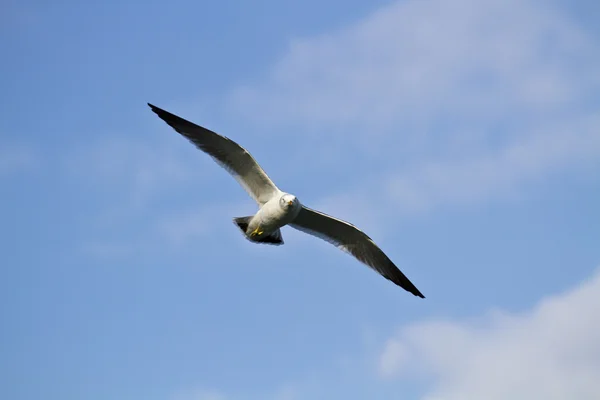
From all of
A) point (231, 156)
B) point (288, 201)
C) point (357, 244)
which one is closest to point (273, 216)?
point (288, 201)

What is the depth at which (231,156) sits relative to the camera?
21266 millimetres

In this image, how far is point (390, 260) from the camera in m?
22.6

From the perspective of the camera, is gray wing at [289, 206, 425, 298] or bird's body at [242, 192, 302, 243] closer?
bird's body at [242, 192, 302, 243]

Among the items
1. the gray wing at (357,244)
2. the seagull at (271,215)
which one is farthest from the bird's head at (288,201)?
the gray wing at (357,244)

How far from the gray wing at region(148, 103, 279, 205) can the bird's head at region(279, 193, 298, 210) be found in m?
0.66

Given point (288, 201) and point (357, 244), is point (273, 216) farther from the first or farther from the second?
point (357, 244)

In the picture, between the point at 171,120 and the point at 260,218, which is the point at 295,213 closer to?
the point at 260,218

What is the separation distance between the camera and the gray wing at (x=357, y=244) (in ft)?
73.4

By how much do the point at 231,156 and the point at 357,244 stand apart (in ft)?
13.9

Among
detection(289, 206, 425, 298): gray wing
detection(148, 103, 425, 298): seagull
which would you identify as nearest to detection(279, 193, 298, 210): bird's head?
detection(148, 103, 425, 298): seagull

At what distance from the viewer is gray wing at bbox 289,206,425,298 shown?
2236 centimetres

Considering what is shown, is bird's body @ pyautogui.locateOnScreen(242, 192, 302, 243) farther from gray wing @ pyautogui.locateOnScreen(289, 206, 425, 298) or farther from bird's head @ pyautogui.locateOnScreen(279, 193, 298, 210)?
gray wing @ pyautogui.locateOnScreen(289, 206, 425, 298)

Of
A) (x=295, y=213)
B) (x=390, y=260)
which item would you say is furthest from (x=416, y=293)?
(x=295, y=213)

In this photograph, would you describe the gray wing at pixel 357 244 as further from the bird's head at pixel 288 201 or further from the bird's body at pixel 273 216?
the bird's head at pixel 288 201
